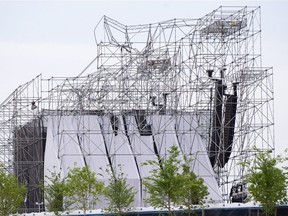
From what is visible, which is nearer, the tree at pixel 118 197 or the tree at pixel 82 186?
the tree at pixel 118 197

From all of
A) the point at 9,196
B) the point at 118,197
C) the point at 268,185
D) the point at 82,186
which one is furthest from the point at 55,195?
the point at 268,185

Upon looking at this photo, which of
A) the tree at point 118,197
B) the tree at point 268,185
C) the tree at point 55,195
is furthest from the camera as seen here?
the tree at point 55,195

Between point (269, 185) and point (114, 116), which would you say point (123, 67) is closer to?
point (114, 116)

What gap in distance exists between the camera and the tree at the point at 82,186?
199ft

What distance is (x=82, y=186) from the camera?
60.6 meters

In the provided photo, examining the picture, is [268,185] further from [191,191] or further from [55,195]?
[55,195]

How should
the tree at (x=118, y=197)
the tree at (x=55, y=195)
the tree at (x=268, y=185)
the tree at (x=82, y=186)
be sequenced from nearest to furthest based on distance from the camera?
1. the tree at (x=268, y=185)
2. the tree at (x=118, y=197)
3. the tree at (x=82, y=186)
4. the tree at (x=55, y=195)

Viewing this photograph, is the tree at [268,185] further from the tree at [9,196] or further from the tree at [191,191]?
the tree at [9,196]

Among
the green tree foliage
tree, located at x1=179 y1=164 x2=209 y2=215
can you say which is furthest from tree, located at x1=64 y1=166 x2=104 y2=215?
tree, located at x1=179 y1=164 x2=209 y2=215

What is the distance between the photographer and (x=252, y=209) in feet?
182

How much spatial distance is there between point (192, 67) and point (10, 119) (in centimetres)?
1635

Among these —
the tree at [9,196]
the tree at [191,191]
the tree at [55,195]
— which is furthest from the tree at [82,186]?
the tree at [191,191]

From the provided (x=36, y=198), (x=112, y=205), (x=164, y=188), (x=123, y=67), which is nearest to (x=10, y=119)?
(x=36, y=198)

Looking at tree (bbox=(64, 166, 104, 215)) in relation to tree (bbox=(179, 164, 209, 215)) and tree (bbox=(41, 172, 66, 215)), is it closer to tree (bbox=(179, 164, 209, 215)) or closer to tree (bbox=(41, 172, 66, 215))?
tree (bbox=(41, 172, 66, 215))
